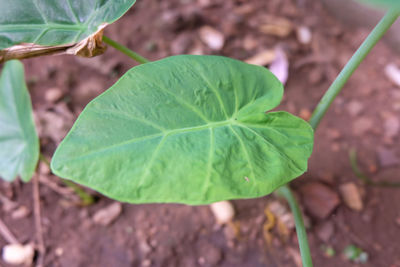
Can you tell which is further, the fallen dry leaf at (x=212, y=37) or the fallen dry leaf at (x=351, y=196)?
the fallen dry leaf at (x=212, y=37)

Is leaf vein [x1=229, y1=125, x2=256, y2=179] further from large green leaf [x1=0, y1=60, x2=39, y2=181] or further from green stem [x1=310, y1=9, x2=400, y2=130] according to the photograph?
large green leaf [x1=0, y1=60, x2=39, y2=181]

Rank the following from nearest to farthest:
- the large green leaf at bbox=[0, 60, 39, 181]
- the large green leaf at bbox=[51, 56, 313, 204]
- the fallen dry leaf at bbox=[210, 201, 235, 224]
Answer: the large green leaf at bbox=[51, 56, 313, 204], the large green leaf at bbox=[0, 60, 39, 181], the fallen dry leaf at bbox=[210, 201, 235, 224]

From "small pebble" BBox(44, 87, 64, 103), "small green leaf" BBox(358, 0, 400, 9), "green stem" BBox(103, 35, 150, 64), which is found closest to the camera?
"small green leaf" BBox(358, 0, 400, 9)

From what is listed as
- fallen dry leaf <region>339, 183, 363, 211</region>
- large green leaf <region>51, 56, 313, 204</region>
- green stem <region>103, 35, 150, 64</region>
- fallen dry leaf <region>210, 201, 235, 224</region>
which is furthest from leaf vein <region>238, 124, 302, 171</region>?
fallen dry leaf <region>339, 183, 363, 211</region>

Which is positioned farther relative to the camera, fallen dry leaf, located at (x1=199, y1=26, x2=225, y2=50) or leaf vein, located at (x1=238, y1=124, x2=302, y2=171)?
fallen dry leaf, located at (x1=199, y1=26, x2=225, y2=50)

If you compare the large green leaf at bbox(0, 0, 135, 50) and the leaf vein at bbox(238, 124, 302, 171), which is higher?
the large green leaf at bbox(0, 0, 135, 50)

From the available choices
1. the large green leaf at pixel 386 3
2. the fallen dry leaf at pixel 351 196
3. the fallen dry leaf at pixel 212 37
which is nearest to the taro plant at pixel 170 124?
the large green leaf at pixel 386 3

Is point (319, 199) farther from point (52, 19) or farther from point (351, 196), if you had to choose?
point (52, 19)

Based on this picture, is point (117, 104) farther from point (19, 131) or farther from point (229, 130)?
point (19, 131)

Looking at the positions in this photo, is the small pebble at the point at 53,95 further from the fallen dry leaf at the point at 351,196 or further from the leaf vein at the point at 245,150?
the fallen dry leaf at the point at 351,196
